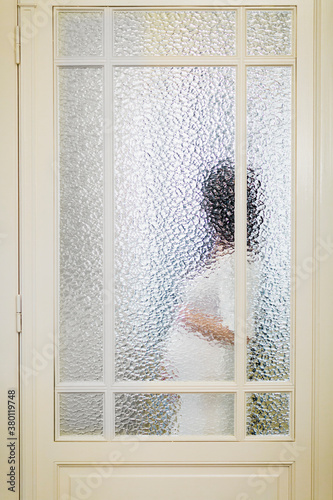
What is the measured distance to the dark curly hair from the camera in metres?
1.56

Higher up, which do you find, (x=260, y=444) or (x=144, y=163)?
(x=144, y=163)

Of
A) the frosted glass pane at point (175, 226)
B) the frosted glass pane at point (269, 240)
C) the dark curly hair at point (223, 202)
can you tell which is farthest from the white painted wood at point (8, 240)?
the frosted glass pane at point (269, 240)

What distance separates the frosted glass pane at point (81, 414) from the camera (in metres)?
1.55

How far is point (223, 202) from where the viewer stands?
1.56 m

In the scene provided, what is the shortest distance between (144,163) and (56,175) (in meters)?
0.28

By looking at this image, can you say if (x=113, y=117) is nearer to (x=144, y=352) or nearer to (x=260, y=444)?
(x=144, y=352)

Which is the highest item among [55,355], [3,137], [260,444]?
[3,137]

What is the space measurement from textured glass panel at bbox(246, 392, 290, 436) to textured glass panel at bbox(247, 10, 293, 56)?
1.08m

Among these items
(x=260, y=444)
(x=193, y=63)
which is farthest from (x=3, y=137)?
(x=260, y=444)

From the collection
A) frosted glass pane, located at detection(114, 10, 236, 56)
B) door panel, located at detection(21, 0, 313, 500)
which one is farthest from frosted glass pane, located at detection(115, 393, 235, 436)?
frosted glass pane, located at detection(114, 10, 236, 56)

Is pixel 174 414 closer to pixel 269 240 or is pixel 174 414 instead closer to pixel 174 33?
pixel 269 240

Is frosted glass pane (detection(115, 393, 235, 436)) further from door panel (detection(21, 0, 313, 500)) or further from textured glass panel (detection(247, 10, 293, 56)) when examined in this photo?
textured glass panel (detection(247, 10, 293, 56))

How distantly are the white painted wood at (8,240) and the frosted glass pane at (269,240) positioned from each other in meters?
0.73

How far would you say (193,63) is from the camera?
1.54 m
